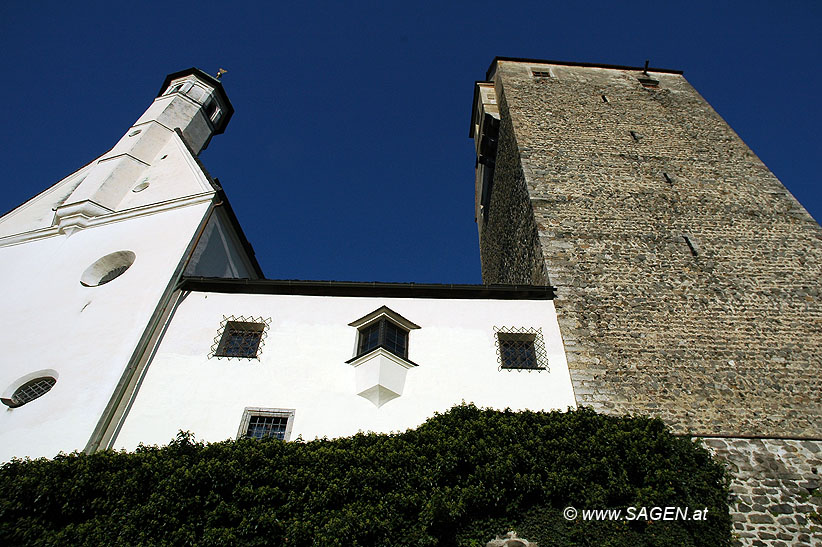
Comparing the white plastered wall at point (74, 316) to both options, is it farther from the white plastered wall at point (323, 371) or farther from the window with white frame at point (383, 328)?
the window with white frame at point (383, 328)

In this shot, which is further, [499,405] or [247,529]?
[499,405]

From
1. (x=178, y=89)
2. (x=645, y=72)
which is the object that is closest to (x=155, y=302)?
(x=178, y=89)

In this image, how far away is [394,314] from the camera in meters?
9.75

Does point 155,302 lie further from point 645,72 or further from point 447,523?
point 645,72

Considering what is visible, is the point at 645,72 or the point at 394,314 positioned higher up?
the point at 645,72

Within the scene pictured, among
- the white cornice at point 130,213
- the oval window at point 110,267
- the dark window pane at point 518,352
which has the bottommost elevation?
the dark window pane at point 518,352

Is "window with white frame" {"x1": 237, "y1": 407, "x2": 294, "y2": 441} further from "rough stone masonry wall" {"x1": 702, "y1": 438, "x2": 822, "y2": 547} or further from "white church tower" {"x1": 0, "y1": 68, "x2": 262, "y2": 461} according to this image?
"rough stone masonry wall" {"x1": 702, "y1": 438, "x2": 822, "y2": 547}

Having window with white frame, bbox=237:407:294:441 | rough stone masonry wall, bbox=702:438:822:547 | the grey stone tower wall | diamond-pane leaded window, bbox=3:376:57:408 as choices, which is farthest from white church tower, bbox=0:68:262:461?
rough stone masonry wall, bbox=702:438:822:547

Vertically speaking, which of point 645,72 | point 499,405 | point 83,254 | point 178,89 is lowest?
point 499,405

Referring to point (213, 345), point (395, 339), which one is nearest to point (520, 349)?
point (395, 339)

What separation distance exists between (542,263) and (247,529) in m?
A: 7.71

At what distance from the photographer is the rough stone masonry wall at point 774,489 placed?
707 cm

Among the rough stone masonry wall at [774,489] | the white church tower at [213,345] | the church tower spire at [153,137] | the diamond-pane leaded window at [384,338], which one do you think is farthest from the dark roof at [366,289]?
the church tower spire at [153,137]

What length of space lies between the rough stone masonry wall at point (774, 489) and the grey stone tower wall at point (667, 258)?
0.29m
